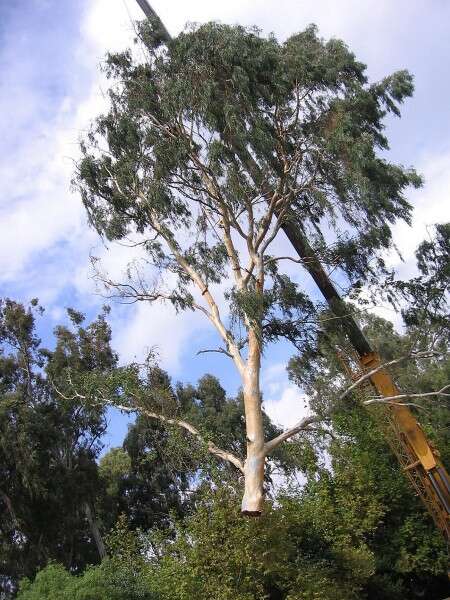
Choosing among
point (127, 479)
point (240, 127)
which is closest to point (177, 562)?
point (240, 127)

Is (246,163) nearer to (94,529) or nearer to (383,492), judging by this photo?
(383,492)

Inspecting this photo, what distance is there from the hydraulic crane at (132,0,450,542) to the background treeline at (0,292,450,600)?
84 cm

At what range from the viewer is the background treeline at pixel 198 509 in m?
11.4

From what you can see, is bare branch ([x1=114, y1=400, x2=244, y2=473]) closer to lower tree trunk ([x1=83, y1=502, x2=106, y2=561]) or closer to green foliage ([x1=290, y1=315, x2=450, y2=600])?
green foliage ([x1=290, y1=315, x2=450, y2=600])

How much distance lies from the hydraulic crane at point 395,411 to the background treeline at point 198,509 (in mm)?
841

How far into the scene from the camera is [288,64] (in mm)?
14594

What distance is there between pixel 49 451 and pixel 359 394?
46.0 feet

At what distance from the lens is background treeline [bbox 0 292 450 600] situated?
1145 cm

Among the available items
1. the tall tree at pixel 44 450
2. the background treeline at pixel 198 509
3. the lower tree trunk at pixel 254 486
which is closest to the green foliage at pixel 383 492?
the background treeline at pixel 198 509

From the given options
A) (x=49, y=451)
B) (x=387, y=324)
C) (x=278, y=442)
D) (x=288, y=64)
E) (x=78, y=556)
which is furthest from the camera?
(x=387, y=324)

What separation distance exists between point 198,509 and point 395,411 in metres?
4.90

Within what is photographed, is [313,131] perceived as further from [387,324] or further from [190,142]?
[387,324]

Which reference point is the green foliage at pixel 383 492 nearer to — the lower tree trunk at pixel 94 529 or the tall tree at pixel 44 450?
the tall tree at pixel 44 450

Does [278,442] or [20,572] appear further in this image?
[20,572]
